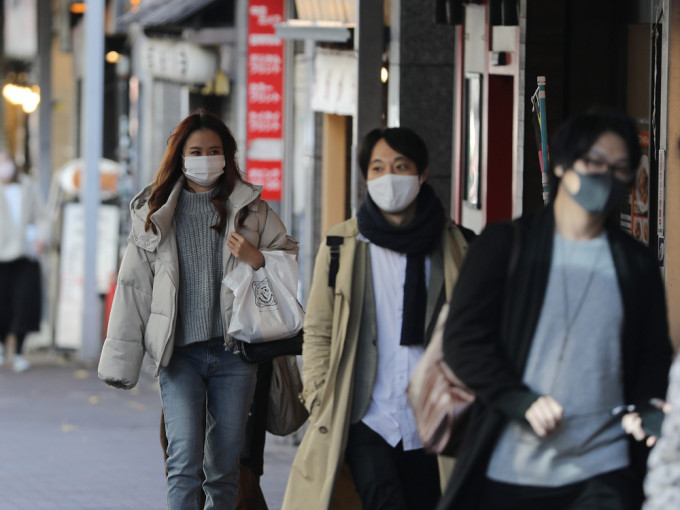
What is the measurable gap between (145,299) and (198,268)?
0.80 feet

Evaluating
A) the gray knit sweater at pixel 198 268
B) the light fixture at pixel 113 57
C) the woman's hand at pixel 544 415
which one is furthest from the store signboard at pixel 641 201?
the light fixture at pixel 113 57

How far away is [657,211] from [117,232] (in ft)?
31.8

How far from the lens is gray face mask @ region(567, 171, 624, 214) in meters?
3.94

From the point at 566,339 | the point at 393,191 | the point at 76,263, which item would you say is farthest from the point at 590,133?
the point at 76,263

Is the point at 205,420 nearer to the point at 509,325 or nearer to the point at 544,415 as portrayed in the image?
the point at 509,325

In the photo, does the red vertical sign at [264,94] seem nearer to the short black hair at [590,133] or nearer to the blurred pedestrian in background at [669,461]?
the short black hair at [590,133]

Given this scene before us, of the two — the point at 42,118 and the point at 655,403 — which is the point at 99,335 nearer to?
the point at 42,118

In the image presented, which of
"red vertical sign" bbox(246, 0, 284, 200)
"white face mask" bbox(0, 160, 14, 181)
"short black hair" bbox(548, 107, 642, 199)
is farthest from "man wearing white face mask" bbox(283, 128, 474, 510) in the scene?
"white face mask" bbox(0, 160, 14, 181)

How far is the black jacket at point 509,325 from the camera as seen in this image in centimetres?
397

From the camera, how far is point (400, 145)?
5336mm

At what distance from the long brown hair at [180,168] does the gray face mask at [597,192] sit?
2522mm

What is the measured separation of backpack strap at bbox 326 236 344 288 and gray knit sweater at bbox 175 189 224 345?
3.24ft

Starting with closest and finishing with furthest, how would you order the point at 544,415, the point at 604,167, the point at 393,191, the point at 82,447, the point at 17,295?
the point at 544,415, the point at 604,167, the point at 393,191, the point at 82,447, the point at 17,295

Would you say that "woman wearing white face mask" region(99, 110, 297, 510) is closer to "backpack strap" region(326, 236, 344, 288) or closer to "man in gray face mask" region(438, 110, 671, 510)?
"backpack strap" region(326, 236, 344, 288)
